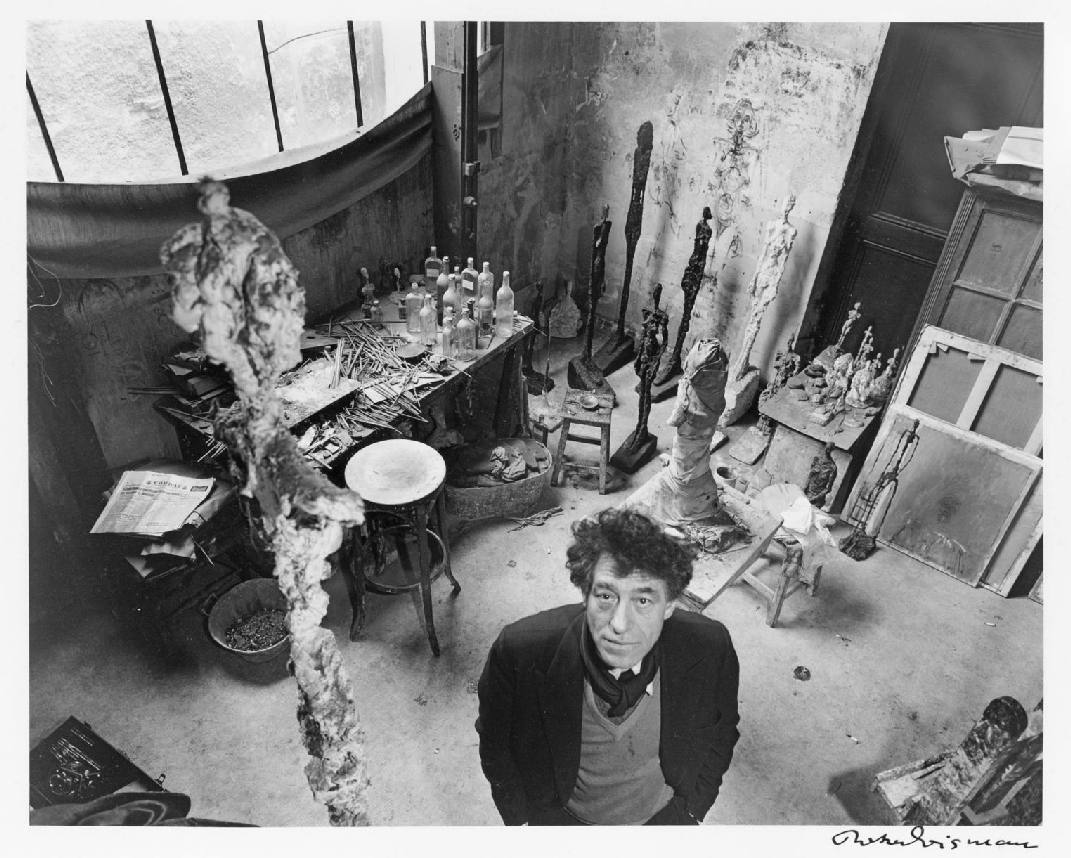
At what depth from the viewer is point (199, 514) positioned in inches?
141

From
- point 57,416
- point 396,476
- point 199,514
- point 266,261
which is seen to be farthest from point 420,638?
point 266,261

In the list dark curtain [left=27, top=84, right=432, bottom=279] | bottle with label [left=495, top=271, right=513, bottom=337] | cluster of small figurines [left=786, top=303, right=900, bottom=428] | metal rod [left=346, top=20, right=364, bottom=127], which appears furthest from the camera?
cluster of small figurines [left=786, top=303, right=900, bottom=428]

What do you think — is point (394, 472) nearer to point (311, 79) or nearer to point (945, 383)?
point (311, 79)

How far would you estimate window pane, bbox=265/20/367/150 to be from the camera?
415 centimetres

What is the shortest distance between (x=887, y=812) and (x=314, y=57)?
17.3ft

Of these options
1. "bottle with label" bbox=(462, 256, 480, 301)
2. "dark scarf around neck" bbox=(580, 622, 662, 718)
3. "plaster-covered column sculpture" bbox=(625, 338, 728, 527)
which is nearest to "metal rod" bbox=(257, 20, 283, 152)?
"bottle with label" bbox=(462, 256, 480, 301)

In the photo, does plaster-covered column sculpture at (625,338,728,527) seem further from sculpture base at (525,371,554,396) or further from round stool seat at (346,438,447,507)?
sculpture base at (525,371,554,396)

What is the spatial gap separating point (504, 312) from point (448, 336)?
0.59m

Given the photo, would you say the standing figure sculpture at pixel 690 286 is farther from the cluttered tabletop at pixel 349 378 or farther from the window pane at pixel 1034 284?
the window pane at pixel 1034 284

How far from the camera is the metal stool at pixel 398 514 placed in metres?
3.54

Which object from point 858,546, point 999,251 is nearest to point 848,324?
point 999,251

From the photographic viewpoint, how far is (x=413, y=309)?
15.0 feet

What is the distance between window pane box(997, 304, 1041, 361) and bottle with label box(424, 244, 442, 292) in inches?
140

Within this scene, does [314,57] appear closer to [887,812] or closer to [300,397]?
[300,397]
